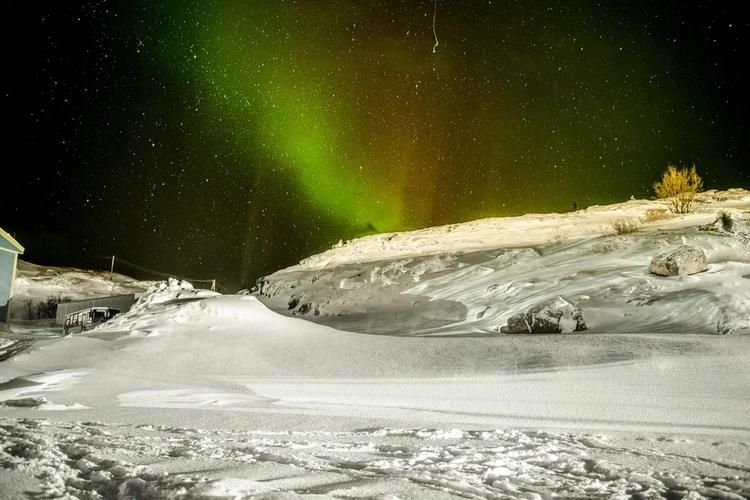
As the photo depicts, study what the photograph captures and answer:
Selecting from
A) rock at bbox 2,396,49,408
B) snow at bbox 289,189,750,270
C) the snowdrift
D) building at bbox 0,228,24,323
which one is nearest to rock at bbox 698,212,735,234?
snow at bbox 289,189,750,270

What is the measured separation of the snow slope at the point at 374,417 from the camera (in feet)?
10.8

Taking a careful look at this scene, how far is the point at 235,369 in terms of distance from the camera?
33.5 ft

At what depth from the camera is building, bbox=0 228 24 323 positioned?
64.6 ft

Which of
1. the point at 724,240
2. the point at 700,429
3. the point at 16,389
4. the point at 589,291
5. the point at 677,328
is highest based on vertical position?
the point at 724,240

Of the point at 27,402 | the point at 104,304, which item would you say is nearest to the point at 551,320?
the point at 27,402

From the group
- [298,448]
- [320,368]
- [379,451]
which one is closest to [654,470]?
[379,451]

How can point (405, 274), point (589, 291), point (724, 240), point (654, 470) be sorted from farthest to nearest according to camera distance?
point (405, 274)
point (724, 240)
point (589, 291)
point (654, 470)

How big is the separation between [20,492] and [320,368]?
7.05m

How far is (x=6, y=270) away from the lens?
66.0 ft

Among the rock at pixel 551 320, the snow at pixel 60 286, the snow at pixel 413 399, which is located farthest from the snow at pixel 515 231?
the snow at pixel 60 286

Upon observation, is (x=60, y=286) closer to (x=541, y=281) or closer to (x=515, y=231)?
(x=515, y=231)

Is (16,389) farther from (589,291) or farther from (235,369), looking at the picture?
(589,291)

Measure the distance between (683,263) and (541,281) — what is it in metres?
3.76

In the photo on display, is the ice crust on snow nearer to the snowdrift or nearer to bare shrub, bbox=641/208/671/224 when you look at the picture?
the snowdrift
